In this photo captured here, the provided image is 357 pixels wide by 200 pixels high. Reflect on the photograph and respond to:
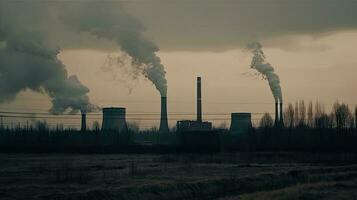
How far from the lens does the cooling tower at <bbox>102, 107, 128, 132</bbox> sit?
92438 mm

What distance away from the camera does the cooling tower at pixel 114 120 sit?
9244 cm

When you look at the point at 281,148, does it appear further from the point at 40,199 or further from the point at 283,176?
the point at 40,199

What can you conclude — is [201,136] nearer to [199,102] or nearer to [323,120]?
[199,102]

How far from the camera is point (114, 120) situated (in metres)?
95.0

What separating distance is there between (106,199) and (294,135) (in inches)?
2377

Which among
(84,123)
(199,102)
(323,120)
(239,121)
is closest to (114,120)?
(84,123)

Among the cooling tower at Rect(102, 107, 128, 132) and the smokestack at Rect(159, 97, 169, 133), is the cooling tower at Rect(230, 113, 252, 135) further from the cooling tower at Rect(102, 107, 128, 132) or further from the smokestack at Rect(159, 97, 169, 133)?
the cooling tower at Rect(102, 107, 128, 132)

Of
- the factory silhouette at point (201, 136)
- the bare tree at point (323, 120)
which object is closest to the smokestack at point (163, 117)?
the factory silhouette at point (201, 136)

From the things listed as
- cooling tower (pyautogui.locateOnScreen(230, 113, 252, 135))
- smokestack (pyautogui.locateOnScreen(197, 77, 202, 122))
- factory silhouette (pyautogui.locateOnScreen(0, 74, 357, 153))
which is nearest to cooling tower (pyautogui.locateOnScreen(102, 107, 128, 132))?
factory silhouette (pyautogui.locateOnScreen(0, 74, 357, 153))

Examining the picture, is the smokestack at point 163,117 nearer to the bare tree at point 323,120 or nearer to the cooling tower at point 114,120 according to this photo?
the cooling tower at point 114,120

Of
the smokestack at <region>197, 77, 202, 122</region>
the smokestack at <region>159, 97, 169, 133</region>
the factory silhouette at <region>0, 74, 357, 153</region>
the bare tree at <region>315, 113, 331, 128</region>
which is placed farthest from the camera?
the bare tree at <region>315, 113, 331, 128</region>

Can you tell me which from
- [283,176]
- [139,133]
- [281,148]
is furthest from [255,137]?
[139,133]

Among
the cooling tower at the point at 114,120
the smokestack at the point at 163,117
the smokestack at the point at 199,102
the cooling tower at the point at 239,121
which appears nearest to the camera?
the smokestack at the point at 163,117

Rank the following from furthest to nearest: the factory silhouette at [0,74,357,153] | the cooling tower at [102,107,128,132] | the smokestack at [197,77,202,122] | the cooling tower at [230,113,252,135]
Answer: the cooling tower at [230,113,252,135]
the cooling tower at [102,107,128,132]
the smokestack at [197,77,202,122]
the factory silhouette at [0,74,357,153]
